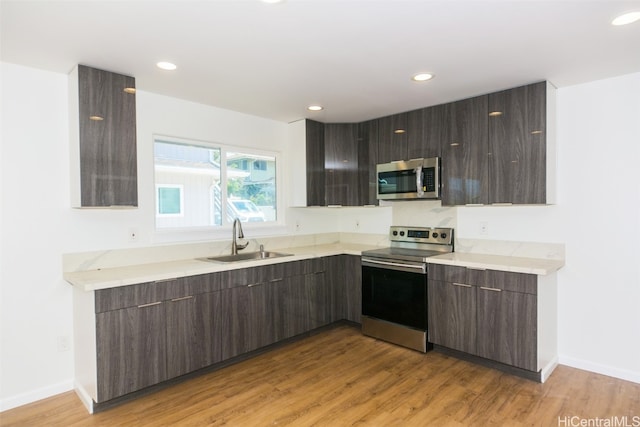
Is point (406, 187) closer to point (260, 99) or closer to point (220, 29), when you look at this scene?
point (260, 99)

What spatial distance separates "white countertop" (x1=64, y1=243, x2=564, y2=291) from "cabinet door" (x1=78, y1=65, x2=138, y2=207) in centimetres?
51

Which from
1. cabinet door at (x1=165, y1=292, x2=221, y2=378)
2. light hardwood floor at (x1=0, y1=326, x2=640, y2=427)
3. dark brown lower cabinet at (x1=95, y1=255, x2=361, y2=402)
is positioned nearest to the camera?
light hardwood floor at (x1=0, y1=326, x2=640, y2=427)

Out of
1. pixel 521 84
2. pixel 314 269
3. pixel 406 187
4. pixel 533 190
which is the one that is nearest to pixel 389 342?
pixel 314 269

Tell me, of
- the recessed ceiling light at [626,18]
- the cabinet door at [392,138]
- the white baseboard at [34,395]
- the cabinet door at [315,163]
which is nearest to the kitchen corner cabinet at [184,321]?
the white baseboard at [34,395]

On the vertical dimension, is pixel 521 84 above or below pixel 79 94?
above

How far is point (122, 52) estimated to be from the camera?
2289 millimetres

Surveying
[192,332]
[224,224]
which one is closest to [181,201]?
[224,224]

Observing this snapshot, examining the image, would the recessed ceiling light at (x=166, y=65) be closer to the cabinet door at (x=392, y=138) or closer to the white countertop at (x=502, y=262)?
the cabinet door at (x=392, y=138)

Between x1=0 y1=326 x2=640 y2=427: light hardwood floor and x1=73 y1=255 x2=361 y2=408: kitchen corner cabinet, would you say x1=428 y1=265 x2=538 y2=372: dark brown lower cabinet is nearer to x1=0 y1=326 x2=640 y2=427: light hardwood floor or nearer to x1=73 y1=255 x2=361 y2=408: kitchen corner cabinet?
x1=0 y1=326 x2=640 y2=427: light hardwood floor

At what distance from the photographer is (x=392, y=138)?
3865mm

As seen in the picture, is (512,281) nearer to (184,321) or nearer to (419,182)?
(419,182)

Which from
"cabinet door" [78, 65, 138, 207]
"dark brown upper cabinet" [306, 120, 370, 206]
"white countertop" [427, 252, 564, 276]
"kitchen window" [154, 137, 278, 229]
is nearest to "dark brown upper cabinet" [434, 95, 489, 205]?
"white countertop" [427, 252, 564, 276]

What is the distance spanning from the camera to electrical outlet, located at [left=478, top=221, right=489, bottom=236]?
137 inches

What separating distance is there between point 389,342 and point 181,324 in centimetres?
197
